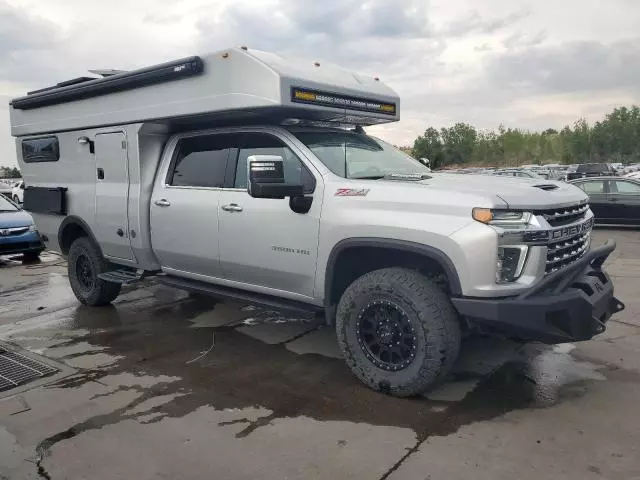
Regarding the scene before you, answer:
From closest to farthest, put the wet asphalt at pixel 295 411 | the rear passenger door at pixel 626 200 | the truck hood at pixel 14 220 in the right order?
1. the wet asphalt at pixel 295 411
2. the truck hood at pixel 14 220
3. the rear passenger door at pixel 626 200

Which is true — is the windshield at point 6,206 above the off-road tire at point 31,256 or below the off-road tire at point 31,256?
above

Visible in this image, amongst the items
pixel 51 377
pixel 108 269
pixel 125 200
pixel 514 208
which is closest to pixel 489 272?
pixel 514 208

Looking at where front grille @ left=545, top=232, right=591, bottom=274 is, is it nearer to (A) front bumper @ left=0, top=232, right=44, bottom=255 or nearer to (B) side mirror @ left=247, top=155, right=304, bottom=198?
(B) side mirror @ left=247, top=155, right=304, bottom=198

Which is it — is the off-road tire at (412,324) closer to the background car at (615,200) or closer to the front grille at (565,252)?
the front grille at (565,252)

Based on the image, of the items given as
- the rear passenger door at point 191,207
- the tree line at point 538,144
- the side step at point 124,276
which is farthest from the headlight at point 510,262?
the tree line at point 538,144

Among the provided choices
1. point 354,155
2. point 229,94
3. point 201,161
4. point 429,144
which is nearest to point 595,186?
point 354,155

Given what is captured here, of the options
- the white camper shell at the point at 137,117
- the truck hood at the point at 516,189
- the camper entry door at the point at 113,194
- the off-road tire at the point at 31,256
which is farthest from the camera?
the off-road tire at the point at 31,256

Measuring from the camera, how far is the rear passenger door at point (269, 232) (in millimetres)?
4430

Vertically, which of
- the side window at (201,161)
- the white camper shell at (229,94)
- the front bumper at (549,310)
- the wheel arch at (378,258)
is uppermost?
the white camper shell at (229,94)

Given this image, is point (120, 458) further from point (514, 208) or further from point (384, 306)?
point (514, 208)

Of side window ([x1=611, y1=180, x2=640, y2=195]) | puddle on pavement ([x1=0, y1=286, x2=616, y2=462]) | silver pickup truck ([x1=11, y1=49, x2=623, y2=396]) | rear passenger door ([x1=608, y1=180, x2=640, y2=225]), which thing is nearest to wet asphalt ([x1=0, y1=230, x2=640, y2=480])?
puddle on pavement ([x1=0, y1=286, x2=616, y2=462])

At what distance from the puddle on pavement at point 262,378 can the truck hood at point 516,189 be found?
4.46ft

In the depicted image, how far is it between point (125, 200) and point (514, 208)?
4021 millimetres

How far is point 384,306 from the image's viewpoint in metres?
4.02
